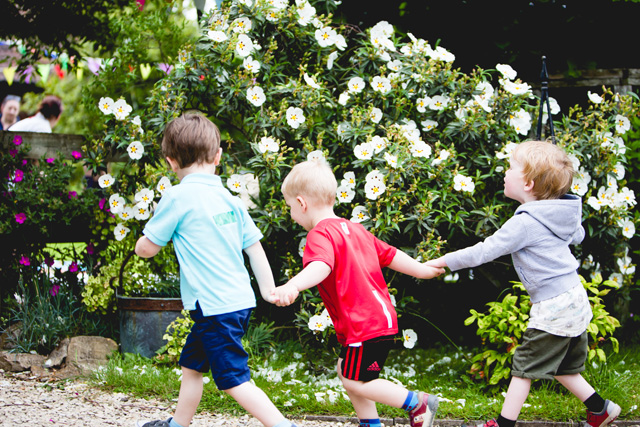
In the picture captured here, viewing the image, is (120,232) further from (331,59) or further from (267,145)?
(331,59)

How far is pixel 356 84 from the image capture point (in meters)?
3.90

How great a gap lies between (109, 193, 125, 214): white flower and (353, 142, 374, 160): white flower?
1.60m

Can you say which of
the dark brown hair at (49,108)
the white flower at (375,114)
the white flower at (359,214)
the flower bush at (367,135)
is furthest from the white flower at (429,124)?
the dark brown hair at (49,108)

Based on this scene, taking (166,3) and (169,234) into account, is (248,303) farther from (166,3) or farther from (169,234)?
(166,3)

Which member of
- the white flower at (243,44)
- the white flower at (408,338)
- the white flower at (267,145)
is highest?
the white flower at (243,44)

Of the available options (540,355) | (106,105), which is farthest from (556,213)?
(106,105)

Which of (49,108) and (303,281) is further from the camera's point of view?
(49,108)

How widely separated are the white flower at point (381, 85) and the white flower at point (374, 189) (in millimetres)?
666

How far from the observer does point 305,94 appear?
3791 millimetres

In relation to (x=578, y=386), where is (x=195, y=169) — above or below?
above

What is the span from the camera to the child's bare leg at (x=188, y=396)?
2455mm

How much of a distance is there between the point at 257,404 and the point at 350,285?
0.58 m

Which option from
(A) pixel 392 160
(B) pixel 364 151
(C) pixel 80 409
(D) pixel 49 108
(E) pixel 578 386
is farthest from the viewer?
(D) pixel 49 108

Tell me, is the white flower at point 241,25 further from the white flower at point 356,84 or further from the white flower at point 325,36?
→ the white flower at point 356,84
